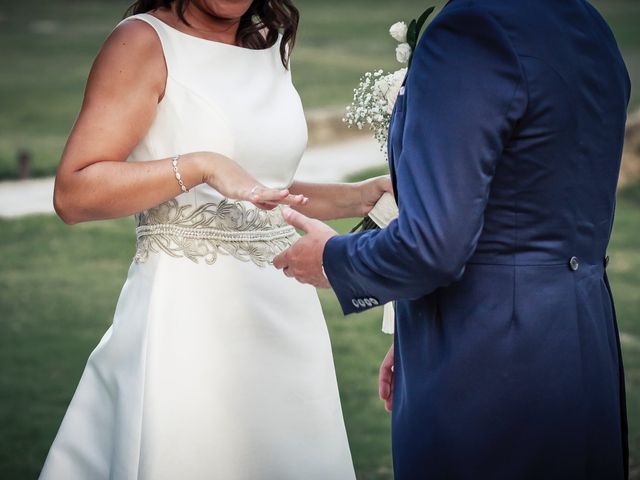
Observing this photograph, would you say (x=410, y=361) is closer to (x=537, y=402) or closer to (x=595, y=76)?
(x=537, y=402)

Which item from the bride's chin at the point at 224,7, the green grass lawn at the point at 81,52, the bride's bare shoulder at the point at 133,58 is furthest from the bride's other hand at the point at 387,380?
the green grass lawn at the point at 81,52

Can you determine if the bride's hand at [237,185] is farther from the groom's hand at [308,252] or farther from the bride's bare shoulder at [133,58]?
A: the bride's bare shoulder at [133,58]

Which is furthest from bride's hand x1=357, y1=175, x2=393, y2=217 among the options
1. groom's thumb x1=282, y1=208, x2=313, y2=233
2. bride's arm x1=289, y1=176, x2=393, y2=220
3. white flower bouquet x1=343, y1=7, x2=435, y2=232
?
groom's thumb x1=282, y1=208, x2=313, y2=233

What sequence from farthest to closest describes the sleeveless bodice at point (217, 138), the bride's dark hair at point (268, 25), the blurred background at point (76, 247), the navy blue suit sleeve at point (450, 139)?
the blurred background at point (76, 247) → the bride's dark hair at point (268, 25) → the sleeveless bodice at point (217, 138) → the navy blue suit sleeve at point (450, 139)

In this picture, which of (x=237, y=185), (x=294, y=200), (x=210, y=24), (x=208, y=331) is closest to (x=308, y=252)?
(x=294, y=200)

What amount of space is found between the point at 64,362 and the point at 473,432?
4723 mm

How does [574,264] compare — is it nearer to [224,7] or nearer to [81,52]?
[224,7]

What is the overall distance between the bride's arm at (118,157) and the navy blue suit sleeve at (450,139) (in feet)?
2.42

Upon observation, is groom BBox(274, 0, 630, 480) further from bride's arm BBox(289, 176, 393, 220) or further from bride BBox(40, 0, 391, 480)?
bride's arm BBox(289, 176, 393, 220)

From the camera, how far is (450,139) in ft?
6.44

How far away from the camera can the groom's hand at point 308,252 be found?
2268 millimetres

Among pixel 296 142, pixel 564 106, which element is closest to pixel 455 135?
pixel 564 106

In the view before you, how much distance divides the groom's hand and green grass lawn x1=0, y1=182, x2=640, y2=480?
2.79m

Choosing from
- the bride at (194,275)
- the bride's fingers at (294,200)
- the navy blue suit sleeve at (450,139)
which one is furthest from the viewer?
the bride at (194,275)
